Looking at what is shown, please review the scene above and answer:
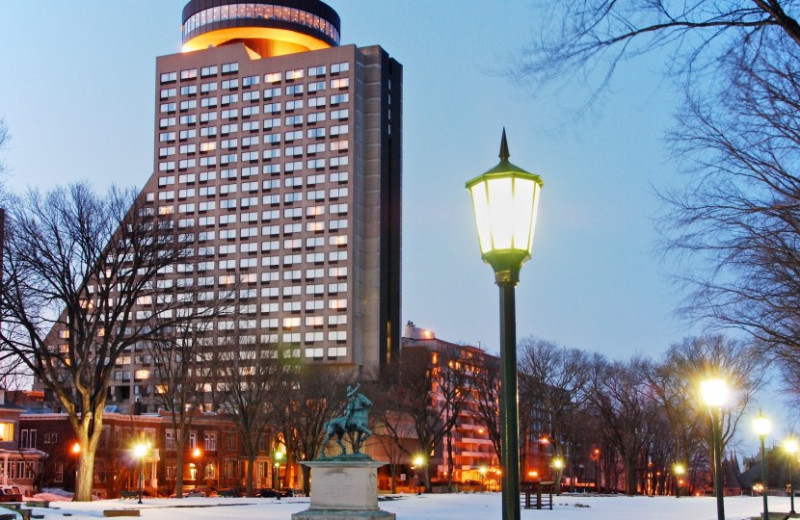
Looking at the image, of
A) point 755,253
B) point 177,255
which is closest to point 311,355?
point 177,255

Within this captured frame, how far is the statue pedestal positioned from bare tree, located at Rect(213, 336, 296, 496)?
38354mm

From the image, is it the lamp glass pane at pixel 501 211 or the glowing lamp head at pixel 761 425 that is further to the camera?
the glowing lamp head at pixel 761 425

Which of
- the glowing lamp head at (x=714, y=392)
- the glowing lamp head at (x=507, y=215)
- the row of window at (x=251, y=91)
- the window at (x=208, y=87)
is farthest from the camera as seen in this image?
the window at (x=208, y=87)

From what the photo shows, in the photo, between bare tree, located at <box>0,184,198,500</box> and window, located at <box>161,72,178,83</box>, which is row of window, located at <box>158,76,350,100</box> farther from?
bare tree, located at <box>0,184,198,500</box>

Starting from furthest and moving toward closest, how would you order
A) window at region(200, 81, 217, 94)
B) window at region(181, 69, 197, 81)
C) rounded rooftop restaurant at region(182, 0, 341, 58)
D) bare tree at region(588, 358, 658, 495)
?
1. rounded rooftop restaurant at region(182, 0, 341, 58)
2. window at region(181, 69, 197, 81)
3. window at region(200, 81, 217, 94)
4. bare tree at region(588, 358, 658, 495)

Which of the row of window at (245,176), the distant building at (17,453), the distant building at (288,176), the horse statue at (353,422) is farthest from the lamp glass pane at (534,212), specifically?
the row of window at (245,176)

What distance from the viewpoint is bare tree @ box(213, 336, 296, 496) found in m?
71.9

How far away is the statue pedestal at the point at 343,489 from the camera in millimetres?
32750

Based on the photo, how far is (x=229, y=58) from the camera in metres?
175

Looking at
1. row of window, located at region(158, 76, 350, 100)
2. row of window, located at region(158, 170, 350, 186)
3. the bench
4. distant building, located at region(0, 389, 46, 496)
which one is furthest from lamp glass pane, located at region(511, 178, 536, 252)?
row of window, located at region(158, 76, 350, 100)

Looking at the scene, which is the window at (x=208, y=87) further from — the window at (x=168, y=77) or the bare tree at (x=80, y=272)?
the bare tree at (x=80, y=272)

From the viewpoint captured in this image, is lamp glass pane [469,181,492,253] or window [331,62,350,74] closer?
lamp glass pane [469,181,492,253]

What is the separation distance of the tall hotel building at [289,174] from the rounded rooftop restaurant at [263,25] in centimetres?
26

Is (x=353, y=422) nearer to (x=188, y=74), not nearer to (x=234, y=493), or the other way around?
(x=234, y=493)
